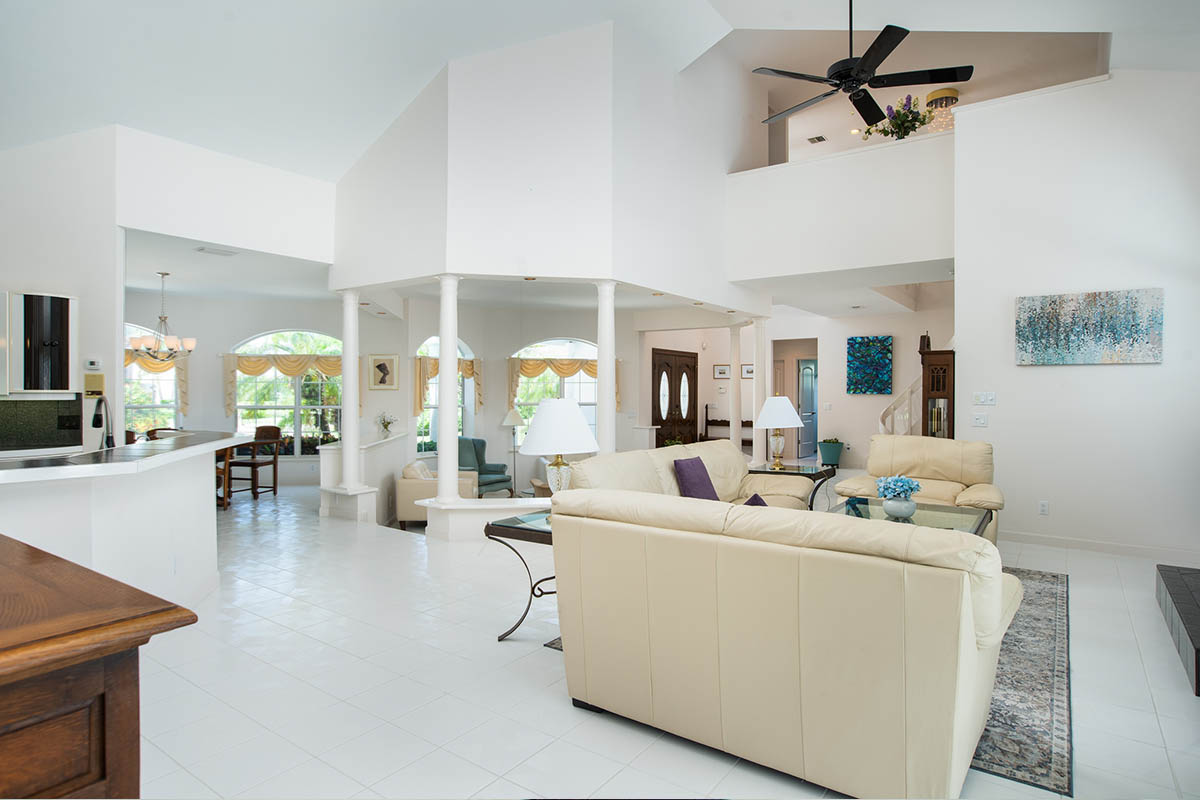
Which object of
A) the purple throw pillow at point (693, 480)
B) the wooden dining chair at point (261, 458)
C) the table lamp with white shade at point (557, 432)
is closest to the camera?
the table lamp with white shade at point (557, 432)

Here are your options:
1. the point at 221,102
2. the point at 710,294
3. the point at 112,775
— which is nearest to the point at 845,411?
the point at 710,294

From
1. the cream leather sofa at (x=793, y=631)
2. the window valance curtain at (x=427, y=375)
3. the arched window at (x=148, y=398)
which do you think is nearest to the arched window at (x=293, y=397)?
the arched window at (x=148, y=398)

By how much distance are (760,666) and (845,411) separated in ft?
30.7

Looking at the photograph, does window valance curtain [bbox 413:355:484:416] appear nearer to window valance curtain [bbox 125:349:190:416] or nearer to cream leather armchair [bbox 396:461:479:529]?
cream leather armchair [bbox 396:461:479:529]

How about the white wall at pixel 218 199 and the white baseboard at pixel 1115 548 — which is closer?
the white baseboard at pixel 1115 548

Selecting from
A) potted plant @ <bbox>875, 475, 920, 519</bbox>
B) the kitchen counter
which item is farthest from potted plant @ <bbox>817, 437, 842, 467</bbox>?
the kitchen counter

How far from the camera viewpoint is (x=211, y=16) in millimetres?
4488

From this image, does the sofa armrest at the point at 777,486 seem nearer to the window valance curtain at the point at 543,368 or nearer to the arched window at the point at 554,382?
the window valance curtain at the point at 543,368

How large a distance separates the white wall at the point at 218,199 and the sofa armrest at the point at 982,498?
19.5 feet

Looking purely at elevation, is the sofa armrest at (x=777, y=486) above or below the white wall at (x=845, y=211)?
below

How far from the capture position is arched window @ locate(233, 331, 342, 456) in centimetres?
983

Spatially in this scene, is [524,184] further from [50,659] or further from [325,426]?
[325,426]

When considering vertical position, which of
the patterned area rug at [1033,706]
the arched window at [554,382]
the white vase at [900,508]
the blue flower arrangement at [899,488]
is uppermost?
the arched window at [554,382]

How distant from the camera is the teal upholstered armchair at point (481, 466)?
9008 mm
